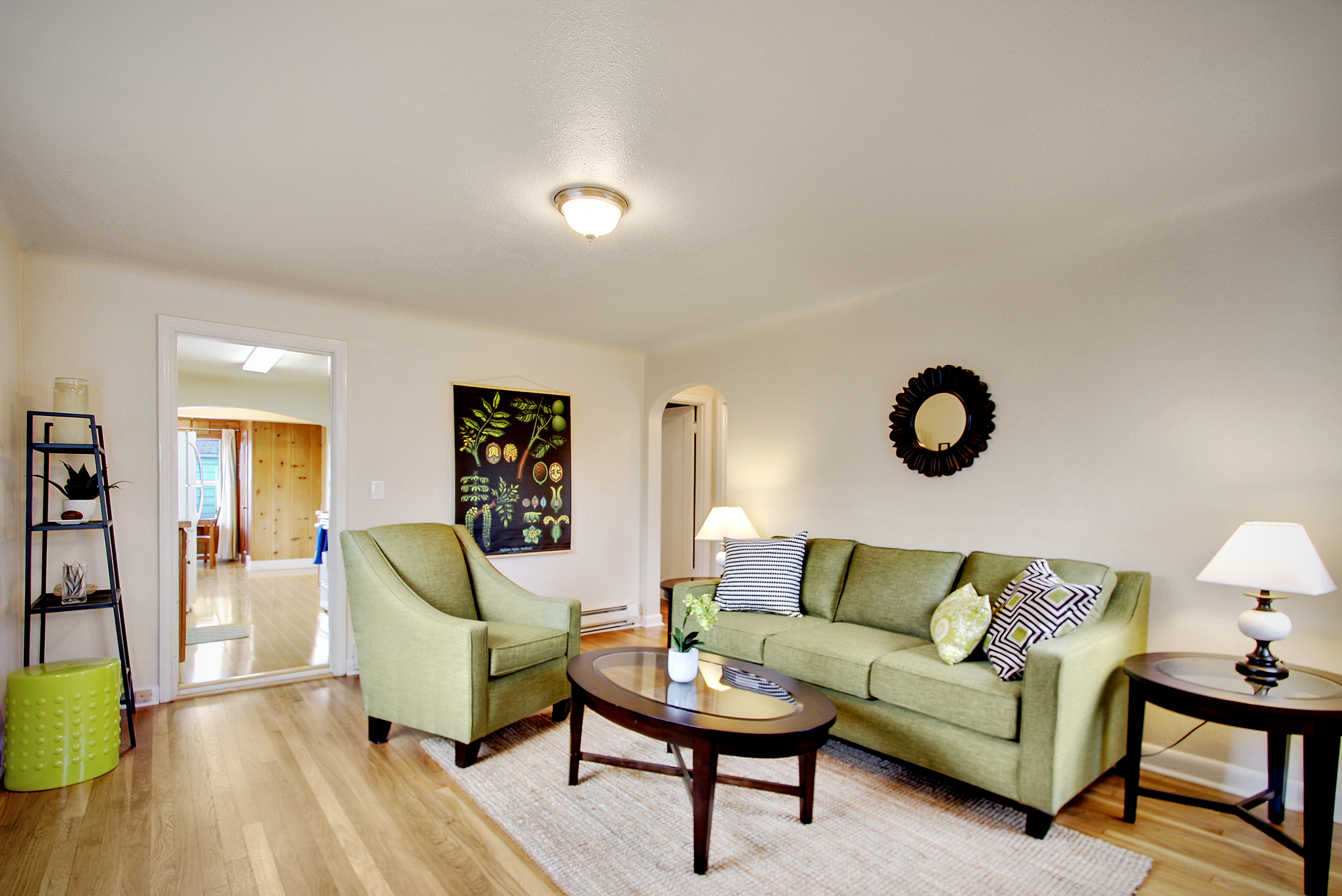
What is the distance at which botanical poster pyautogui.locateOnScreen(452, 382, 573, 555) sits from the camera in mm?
4539

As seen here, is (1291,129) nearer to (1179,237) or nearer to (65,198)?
(1179,237)

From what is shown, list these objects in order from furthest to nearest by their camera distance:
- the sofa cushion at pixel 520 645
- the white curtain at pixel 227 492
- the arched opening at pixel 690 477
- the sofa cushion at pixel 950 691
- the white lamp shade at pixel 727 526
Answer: the white curtain at pixel 227 492, the arched opening at pixel 690 477, the white lamp shade at pixel 727 526, the sofa cushion at pixel 520 645, the sofa cushion at pixel 950 691

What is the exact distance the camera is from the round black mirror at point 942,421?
3.31 meters

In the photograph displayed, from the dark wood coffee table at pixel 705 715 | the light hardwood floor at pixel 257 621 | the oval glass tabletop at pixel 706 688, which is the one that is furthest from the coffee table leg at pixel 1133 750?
the light hardwood floor at pixel 257 621

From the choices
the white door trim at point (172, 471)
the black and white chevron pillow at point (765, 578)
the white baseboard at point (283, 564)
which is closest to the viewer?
the white door trim at point (172, 471)

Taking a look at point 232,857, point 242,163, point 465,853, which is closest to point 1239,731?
point 465,853

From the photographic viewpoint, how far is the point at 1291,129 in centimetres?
204

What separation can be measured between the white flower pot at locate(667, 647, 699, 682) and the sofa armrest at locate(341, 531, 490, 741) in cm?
83

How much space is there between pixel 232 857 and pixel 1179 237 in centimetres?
407

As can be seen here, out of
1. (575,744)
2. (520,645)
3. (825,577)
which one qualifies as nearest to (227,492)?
(520,645)

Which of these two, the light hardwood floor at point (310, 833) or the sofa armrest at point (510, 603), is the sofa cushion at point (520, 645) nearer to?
the sofa armrest at point (510, 603)

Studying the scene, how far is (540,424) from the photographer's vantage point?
4887mm

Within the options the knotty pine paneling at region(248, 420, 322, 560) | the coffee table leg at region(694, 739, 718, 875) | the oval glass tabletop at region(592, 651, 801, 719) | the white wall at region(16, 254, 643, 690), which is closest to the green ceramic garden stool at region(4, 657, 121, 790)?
the white wall at region(16, 254, 643, 690)

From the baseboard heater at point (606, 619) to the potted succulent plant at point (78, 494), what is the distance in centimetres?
305
